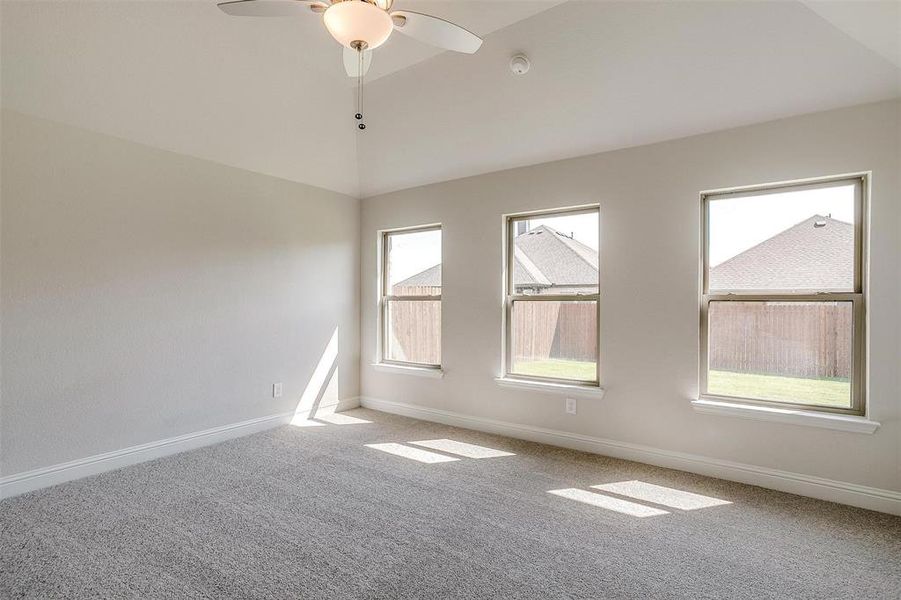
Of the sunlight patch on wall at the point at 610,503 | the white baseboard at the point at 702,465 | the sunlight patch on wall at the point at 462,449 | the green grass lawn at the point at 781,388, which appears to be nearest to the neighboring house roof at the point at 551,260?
the green grass lawn at the point at 781,388

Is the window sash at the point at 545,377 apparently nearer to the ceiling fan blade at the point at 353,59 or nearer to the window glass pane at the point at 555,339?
the window glass pane at the point at 555,339

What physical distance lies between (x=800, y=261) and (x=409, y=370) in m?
3.41

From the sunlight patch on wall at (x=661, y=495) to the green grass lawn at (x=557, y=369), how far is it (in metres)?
0.97

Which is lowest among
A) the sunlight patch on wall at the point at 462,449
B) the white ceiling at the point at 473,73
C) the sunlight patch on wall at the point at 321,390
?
the sunlight patch on wall at the point at 462,449

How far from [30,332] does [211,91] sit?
1995 mm

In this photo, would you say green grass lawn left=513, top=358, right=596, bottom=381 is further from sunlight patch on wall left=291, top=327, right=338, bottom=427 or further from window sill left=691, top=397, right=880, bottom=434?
sunlight patch on wall left=291, top=327, right=338, bottom=427

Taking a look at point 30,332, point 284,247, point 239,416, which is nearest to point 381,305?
point 284,247

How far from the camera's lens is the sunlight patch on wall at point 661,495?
8.86ft

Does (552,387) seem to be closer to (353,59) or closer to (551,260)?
(551,260)

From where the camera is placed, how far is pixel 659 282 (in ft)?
10.9

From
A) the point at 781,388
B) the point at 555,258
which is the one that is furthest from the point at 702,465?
the point at 555,258

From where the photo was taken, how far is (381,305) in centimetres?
507

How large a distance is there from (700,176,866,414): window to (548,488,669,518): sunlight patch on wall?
1.07 meters

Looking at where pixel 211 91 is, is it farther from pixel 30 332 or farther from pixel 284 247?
pixel 30 332
